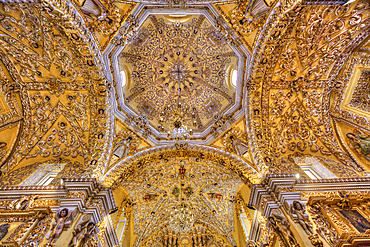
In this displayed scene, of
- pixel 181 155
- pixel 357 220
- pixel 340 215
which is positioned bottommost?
pixel 357 220

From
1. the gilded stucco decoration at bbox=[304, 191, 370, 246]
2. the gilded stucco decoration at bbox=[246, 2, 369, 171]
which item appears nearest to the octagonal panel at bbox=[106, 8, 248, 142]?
the gilded stucco decoration at bbox=[246, 2, 369, 171]

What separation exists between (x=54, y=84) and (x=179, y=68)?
7536 millimetres

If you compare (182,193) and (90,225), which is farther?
(182,193)

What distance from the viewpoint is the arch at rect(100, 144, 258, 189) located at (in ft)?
28.4

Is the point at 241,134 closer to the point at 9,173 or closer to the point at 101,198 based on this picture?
the point at 101,198

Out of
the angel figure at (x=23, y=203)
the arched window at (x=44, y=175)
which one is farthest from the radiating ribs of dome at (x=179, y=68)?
the angel figure at (x=23, y=203)

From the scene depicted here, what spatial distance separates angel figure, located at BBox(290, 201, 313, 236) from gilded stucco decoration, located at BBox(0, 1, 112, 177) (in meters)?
8.22

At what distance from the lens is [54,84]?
9086 millimetres

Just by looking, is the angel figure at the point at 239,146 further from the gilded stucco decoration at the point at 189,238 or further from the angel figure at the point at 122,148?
the angel figure at the point at 122,148

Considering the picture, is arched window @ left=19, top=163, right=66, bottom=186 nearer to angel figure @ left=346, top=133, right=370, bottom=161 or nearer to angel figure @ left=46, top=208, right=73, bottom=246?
angel figure @ left=46, top=208, right=73, bottom=246

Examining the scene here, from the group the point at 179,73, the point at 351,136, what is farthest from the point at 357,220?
the point at 179,73

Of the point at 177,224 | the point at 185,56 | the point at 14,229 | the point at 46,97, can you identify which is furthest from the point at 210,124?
the point at 14,229

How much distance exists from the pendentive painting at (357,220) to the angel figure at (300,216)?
1.70 m

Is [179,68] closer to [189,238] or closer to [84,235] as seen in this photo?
[84,235]
